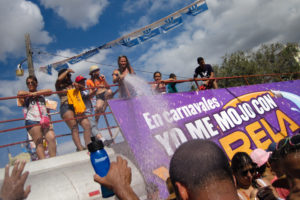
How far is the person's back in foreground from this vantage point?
1028mm

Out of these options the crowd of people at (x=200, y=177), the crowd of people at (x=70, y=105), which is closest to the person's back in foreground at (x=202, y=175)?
the crowd of people at (x=200, y=177)

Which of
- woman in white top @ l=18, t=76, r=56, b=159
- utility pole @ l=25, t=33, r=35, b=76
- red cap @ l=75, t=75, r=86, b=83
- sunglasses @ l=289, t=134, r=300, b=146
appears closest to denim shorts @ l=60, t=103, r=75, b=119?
woman in white top @ l=18, t=76, r=56, b=159

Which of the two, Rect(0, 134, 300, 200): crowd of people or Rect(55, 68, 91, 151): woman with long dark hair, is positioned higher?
Rect(55, 68, 91, 151): woman with long dark hair

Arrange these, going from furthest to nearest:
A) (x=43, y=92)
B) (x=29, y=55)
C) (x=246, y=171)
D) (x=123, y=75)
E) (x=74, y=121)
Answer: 1. (x=29, y=55)
2. (x=123, y=75)
3. (x=74, y=121)
4. (x=43, y=92)
5. (x=246, y=171)

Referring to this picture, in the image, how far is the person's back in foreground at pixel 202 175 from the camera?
103 centimetres

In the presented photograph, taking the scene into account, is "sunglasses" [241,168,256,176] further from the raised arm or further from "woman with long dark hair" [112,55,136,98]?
the raised arm

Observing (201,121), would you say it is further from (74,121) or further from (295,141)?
(295,141)

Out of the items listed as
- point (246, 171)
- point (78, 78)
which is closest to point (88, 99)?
point (78, 78)

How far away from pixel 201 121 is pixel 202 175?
347 cm

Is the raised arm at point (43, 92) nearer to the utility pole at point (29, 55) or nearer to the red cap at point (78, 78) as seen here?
the red cap at point (78, 78)

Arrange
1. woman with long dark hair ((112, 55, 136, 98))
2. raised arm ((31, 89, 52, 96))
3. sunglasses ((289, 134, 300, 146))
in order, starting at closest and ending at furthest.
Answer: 1. sunglasses ((289, 134, 300, 146))
2. raised arm ((31, 89, 52, 96))
3. woman with long dark hair ((112, 55, 136, 98))

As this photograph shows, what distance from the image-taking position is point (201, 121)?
4.42m

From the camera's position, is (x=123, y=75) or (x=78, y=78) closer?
(x=78, y=78)

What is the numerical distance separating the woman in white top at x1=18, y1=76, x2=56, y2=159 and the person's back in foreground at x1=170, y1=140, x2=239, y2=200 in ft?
10.4
